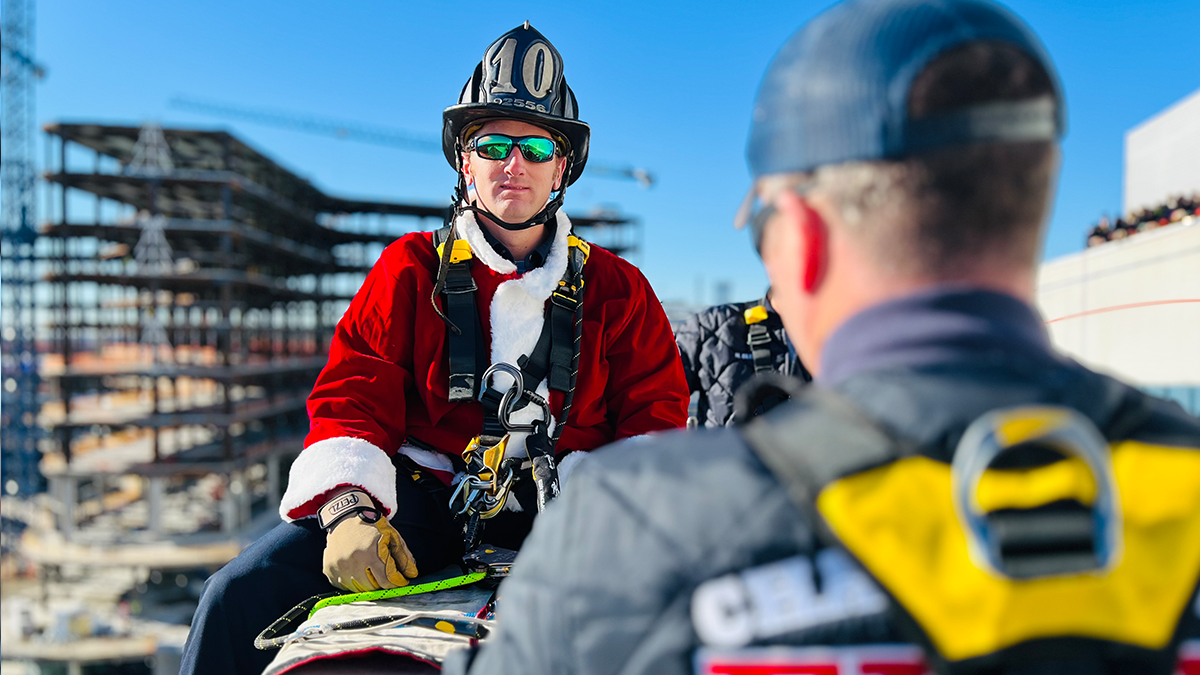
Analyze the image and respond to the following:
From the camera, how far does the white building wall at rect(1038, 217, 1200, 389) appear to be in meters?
9.42

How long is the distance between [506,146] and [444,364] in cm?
96

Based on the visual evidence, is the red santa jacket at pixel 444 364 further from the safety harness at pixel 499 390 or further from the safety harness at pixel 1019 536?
the safety harness at pixel 1019 536

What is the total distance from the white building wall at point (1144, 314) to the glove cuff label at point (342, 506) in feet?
32.7

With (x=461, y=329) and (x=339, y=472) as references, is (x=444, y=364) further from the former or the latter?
(x=339, y=472)

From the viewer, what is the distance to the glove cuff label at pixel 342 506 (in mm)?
2213

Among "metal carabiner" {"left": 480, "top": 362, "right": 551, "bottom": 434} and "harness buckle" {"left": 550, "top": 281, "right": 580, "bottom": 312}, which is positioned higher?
"harness buckle" {"left": 550, "top": 281, "right": 580, "bottom": 312}

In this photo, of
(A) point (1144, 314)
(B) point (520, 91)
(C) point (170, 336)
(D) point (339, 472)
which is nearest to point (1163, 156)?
(A) point (1144, 314)

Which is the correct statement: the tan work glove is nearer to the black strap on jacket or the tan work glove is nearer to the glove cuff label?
the glove cuff label

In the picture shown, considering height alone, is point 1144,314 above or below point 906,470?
above

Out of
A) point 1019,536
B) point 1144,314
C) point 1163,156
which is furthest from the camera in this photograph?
point 1163,156

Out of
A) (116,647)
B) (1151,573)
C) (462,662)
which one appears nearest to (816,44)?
(1151,573)

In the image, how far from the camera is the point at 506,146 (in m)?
2.82

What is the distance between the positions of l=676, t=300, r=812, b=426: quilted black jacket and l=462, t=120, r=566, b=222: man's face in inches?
57.5

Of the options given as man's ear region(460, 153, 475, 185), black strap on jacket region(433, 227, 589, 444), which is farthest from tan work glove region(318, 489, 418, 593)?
man's ear region(460, 153, 475, 185)
